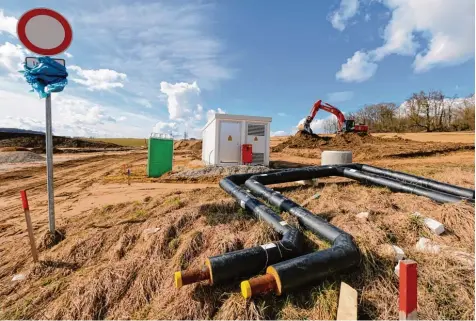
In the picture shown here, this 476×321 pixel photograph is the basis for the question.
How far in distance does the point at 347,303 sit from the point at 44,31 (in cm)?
509

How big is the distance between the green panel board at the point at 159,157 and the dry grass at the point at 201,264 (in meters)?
6.55

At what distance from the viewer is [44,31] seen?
11.7 ft

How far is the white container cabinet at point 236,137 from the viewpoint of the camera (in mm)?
11547

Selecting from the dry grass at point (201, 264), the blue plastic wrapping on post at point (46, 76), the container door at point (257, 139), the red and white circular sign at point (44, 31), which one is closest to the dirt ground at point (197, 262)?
the dry grass at point (201, 264)

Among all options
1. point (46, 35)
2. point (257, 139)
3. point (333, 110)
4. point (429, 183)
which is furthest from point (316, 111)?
point (46, 35)

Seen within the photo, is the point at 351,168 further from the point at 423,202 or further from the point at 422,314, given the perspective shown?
the point at 422,314

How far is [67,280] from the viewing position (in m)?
2.98

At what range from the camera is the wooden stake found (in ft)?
6.79

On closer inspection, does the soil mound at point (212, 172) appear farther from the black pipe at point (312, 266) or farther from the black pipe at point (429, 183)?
the black pipe at point (312, 266)

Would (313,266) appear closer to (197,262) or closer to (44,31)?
(197,262)

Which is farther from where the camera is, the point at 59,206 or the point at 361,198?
the point at 59,206

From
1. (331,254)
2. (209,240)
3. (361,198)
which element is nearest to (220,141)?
(361,198)

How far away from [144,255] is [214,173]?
7.14m

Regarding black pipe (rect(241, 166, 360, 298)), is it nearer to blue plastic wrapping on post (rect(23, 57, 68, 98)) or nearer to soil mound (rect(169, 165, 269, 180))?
blue plastic wrapping on post (rect(23, 57, 68, 98))
